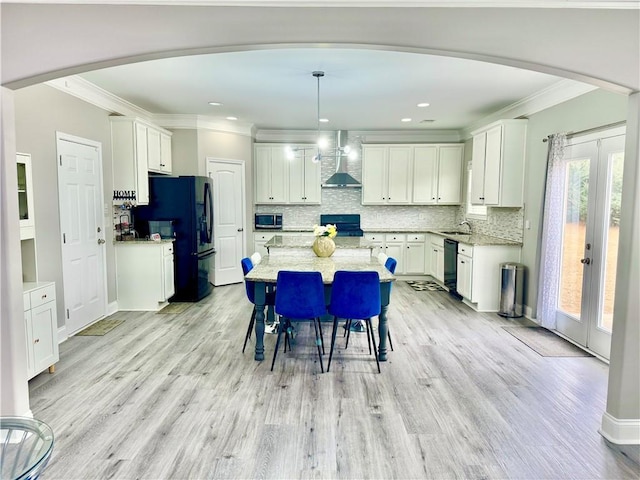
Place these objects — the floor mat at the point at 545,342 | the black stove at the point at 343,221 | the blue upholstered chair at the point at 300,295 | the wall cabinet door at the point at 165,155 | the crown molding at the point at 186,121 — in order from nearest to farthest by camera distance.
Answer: the blue upholstered chair at the point at 300,295, the floor mat at the point at 545,342, the wall cabinet door at the point at 165,155, the crown molding at the point at 186,121, the black stove at the point at 343,221

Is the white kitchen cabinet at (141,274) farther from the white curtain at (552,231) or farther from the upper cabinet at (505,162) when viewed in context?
the white curtain at (552,231)

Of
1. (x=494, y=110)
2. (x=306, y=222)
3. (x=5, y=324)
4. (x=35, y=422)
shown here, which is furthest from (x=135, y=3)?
(x=306, y=222)

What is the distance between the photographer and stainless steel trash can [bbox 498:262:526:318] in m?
4.81

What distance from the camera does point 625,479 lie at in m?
2.02

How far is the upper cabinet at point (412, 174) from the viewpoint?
23.1ft

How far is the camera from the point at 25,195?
3246 millimetres

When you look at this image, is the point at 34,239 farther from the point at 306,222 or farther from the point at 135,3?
the point at 306,222

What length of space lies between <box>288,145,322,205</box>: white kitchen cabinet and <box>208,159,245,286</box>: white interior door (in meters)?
0.97

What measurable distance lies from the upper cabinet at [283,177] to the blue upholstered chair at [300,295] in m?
4.17

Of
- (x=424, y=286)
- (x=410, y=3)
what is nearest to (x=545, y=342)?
(x=424, y=286)

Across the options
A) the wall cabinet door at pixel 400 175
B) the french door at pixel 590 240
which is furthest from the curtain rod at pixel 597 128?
the wall cabinet door at pixel 400 175

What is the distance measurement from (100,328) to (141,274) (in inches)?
34.6

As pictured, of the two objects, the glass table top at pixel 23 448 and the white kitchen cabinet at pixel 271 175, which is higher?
the white kitchen cabinet at pixel 271 175

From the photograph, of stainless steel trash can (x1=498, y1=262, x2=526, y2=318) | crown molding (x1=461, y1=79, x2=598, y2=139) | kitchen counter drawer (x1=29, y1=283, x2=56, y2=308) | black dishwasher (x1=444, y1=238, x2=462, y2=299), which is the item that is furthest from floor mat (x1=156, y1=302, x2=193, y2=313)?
crown molding (x1=461, y1=79, x2=598, y2=139)
